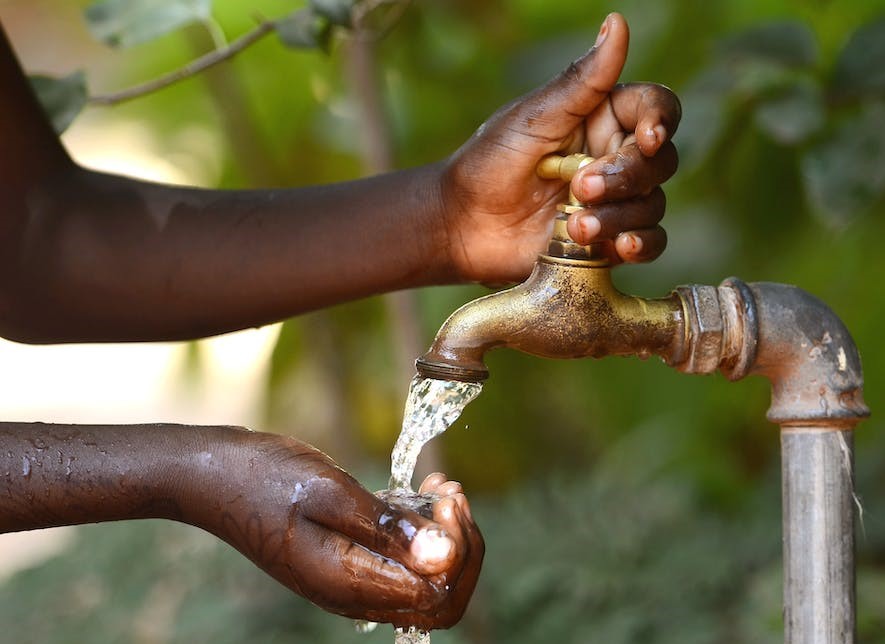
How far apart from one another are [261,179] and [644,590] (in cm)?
100

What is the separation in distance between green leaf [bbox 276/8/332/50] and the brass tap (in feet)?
1.49

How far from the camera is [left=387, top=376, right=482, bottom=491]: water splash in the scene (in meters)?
0.94

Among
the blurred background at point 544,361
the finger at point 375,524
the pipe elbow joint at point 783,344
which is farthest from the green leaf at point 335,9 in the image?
the finger at point 375,524

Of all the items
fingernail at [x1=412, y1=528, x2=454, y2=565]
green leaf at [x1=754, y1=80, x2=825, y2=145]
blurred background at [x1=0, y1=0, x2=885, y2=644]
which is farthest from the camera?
blurred background at [x1=0, y1=0, x2=885, y2=644]

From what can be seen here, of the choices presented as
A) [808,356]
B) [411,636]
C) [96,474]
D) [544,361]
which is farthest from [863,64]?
[544,361]

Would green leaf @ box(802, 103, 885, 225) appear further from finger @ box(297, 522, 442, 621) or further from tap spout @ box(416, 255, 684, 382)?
finger @ box(297, 522, 442, 621)

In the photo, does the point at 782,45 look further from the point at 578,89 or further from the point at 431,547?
the point at 431,547

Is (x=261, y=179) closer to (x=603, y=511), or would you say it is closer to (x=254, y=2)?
(x=254, y=2)

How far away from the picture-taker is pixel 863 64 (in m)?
1.48

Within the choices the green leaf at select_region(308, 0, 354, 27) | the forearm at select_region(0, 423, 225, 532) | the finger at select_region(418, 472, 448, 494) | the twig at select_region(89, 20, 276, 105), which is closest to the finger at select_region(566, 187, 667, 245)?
the finger at select_region(418, 472, 448, 494)

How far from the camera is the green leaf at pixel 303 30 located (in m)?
1.29

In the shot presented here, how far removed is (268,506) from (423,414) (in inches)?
7.5

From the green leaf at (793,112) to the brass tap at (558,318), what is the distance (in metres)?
0.60

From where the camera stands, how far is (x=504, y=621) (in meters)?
1.97
